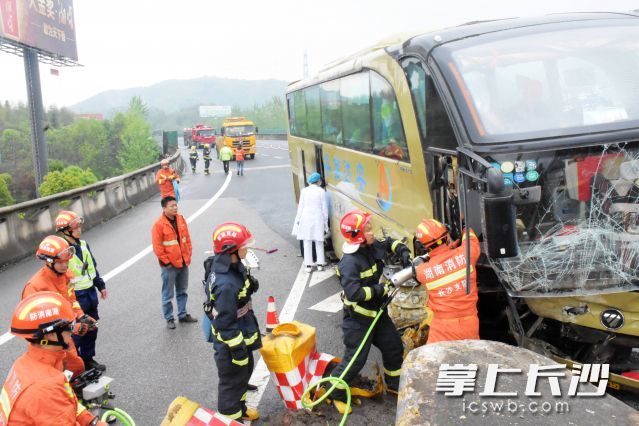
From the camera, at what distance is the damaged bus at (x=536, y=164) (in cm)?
432

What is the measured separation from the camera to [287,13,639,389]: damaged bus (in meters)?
4.32

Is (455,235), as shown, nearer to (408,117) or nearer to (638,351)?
(408,117)

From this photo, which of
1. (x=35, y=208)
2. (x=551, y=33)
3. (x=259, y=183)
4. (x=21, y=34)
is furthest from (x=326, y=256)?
(x=21, y=34)

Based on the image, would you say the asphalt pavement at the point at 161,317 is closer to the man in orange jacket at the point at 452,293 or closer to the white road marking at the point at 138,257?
the white road marking at the point at 138,257

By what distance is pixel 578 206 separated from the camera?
4418 millimetres

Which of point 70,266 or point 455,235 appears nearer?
point 455,235

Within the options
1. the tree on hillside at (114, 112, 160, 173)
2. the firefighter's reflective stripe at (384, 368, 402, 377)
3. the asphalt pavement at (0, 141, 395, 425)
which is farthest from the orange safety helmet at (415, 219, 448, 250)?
the tree on hillside at (114, 112, 160, 173)

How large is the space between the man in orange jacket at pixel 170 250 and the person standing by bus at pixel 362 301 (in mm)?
2930

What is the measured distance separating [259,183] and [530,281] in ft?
64.5

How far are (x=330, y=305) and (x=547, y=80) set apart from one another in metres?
4.04

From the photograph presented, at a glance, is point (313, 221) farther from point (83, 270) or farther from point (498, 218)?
point (498, 218)

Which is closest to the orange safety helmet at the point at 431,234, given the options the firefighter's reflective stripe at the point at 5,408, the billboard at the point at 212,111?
the firefighter's reflective stripe at the point at 5,408

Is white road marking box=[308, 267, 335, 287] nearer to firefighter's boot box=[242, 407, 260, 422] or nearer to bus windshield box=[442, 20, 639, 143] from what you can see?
firefighter's boot box=[242, 407, 260, 422]

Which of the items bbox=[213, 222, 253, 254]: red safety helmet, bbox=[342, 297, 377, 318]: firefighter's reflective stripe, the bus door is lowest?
bbox=[342, 297, 377, 318]: firefighter's reflective stripe
